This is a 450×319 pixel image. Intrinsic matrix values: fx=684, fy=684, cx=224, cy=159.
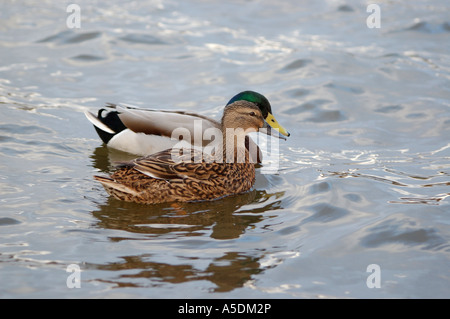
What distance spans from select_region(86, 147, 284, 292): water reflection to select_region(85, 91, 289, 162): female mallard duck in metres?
0.93

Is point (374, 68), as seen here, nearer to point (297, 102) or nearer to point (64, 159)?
point (297, 102)

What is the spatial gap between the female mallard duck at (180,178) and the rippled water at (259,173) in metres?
0.16

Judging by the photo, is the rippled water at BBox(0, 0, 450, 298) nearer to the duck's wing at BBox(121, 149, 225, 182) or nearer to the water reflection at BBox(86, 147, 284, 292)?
the water reflection at BBox(86, 147, 284, 292)

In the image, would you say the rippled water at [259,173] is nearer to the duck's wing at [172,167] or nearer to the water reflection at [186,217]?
the water reflection at [186,217]

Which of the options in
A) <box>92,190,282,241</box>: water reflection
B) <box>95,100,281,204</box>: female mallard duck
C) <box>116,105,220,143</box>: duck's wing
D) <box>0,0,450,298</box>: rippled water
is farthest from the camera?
<box>116,105,220,143</box>: duck's wing

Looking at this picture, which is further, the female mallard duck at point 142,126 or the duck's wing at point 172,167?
the female mallard duck at point 142,126

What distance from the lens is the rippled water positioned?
554 centimetres

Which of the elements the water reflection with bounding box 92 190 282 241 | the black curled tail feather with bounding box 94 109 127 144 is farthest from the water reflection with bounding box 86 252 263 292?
the black curled tail feather with bounding box 94 109 127 144

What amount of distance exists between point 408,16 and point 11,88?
313 inches

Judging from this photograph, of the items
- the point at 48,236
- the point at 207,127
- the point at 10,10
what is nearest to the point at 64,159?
the point at 207,127

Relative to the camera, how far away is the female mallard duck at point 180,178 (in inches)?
275

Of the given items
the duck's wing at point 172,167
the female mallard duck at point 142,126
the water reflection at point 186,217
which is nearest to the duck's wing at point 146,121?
the female mallard duck at point 142,126

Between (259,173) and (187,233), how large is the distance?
228 centimetres
